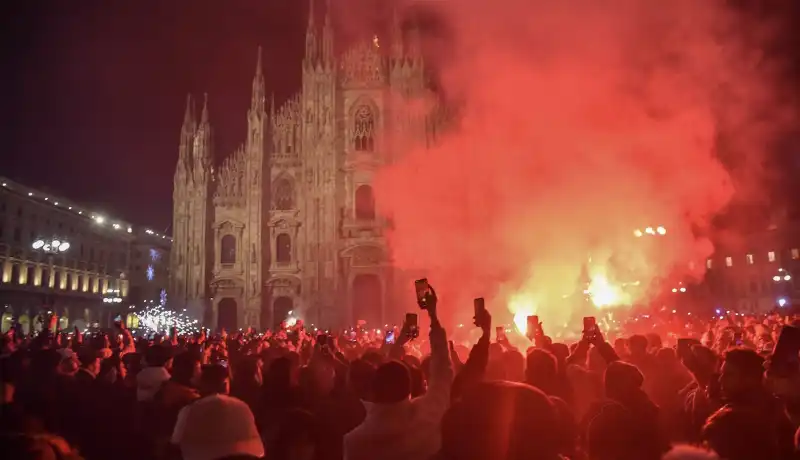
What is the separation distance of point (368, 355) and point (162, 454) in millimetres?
2694

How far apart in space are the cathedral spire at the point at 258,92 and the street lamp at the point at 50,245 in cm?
1950

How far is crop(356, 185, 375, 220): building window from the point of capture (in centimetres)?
4134

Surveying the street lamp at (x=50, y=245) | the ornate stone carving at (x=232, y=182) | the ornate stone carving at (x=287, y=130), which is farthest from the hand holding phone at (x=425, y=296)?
the street lamp at (x=50, y=245)

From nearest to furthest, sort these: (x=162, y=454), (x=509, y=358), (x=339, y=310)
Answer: (x=162, y=454) → (x=509, y=358) → (x=339, y=310)

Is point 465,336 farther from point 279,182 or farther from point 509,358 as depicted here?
point 509,358

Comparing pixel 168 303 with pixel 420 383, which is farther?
pixel 168 303

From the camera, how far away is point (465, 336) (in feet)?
102

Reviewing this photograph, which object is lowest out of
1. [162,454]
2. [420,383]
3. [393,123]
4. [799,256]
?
[162,454]

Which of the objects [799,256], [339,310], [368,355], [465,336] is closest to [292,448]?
[368,355]

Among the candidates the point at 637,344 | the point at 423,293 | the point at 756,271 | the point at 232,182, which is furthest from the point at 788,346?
the point at 756,271

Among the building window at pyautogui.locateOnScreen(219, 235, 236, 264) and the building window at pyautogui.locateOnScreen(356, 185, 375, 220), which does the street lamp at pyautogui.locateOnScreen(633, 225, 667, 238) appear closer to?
the building window at pyautogui.locateOnScreen(356, 185, 375, 220)

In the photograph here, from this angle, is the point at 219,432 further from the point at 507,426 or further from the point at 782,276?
the point at 782,276

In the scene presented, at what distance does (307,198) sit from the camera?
40562 mm

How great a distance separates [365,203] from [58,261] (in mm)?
26323
